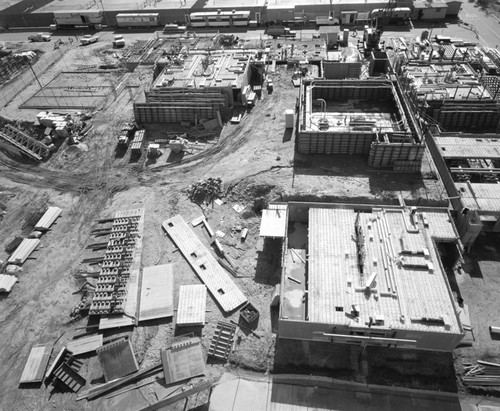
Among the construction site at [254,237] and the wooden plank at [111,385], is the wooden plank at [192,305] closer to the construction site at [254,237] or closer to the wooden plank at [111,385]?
the construction site at [254,237]

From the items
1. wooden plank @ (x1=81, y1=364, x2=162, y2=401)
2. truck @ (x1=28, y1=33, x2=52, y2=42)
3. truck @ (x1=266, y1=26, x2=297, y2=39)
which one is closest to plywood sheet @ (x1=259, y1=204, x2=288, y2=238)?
wooden plank @ (x1=81, y1=364, x2=162, y2=401)

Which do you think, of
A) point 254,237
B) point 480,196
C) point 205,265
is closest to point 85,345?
point 205,265

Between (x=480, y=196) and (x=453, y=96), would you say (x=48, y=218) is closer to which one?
(x=480, y=196)

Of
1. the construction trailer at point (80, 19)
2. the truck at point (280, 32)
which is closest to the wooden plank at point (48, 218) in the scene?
the truck at point (280, 32)

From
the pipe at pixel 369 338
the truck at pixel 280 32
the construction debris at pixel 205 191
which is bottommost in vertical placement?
the construction debris at pixel 205 191

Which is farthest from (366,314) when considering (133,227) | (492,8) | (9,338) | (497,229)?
(492,8)

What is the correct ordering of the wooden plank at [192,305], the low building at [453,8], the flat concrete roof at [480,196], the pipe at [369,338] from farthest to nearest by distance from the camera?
the low building at [453,8] < the flat concrete roof at [480,196] < the wooden plank at [192,305] < the pipe at [369,338]
